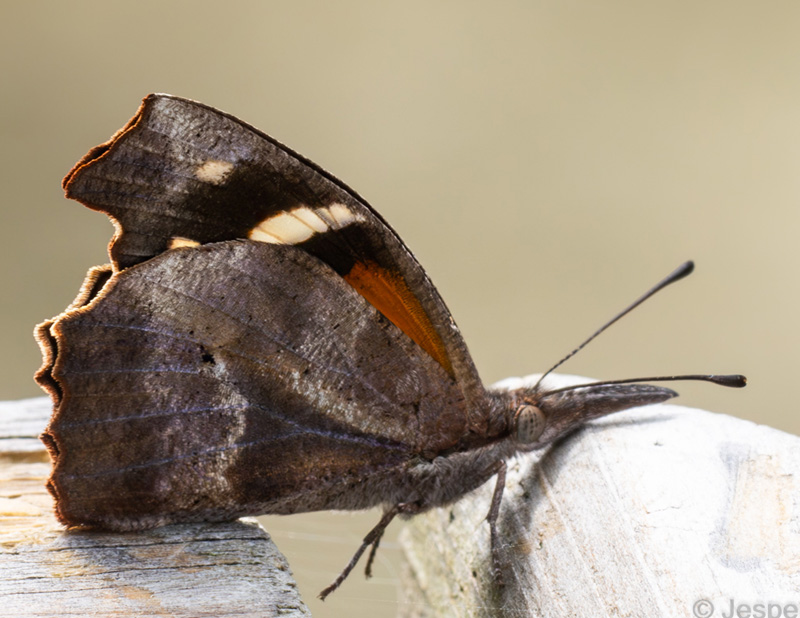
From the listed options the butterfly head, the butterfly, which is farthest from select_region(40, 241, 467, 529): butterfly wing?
the butterfly head

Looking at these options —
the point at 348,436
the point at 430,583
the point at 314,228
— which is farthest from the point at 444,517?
the point at 314,228

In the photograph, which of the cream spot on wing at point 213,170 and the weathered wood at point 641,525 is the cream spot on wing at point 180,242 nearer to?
the cream spot on wing at point 213,170

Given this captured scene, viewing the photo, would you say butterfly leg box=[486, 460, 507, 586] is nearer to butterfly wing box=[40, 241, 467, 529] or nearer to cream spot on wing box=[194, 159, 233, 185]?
butterfly wing box=[40, 241, 467, 529]

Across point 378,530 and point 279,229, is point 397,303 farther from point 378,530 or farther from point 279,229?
point 378,530

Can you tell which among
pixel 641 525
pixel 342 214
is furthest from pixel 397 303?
pixel 641 525

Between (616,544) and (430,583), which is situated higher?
(616,544)

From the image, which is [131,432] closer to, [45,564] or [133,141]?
[45,564]

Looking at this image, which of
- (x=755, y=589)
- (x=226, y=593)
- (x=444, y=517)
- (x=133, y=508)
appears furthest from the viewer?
(x=444, y=517)
